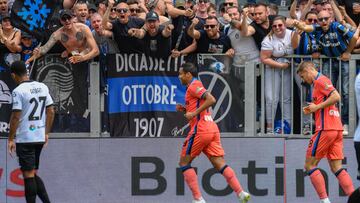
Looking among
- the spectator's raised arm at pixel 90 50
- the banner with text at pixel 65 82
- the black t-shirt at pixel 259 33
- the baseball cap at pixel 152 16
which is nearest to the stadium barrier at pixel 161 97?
the banner with text at pixel 65 82

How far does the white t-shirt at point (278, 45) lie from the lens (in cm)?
1666

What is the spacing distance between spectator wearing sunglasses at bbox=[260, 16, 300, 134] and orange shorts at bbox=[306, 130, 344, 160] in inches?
55.5

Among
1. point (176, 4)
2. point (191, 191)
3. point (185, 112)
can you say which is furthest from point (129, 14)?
point (191, 191)

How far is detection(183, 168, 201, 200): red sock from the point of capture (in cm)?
1581

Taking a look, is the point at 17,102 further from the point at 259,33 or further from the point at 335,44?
the point at 335,44

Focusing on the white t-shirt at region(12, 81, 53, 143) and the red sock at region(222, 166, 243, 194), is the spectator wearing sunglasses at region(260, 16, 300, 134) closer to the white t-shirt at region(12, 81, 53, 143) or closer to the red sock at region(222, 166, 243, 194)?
the red sock at region(222, 166, 243, 194)

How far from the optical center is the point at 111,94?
16875 millimetres

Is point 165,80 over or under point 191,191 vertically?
over

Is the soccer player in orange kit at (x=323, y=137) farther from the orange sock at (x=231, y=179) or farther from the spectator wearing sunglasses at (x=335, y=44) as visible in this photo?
the spectator wearing sunglasses at (x=335, y=44)

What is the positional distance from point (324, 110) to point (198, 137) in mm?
1852

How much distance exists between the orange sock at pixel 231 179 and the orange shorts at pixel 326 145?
3.59 feet

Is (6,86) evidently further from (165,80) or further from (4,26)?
(165,80)

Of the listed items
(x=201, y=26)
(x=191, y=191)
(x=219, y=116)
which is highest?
(x=201, y=26)

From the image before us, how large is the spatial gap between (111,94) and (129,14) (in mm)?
1355
